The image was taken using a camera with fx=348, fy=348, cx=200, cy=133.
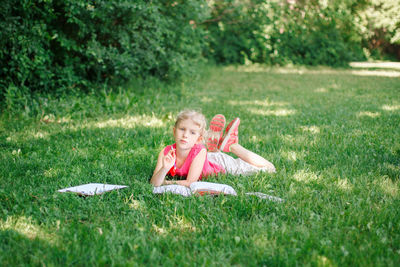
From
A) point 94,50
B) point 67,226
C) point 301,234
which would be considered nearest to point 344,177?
point 301,234

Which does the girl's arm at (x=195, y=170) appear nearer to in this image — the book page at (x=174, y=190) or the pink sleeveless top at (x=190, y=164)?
the pink sleeveless top at (x=190, y=164)

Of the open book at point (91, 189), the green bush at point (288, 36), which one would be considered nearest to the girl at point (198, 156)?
the open book at point (91, 189)

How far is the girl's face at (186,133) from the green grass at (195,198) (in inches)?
20.1

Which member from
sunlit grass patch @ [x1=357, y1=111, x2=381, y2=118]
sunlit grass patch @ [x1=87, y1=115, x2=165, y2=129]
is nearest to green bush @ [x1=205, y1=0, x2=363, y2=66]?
sunlit grass patch @ [x1=357, y1=111, x2=381, y2=118]

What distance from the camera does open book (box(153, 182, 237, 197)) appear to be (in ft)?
10.0

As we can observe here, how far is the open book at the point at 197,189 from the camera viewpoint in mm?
3049

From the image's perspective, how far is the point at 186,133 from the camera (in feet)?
11.2

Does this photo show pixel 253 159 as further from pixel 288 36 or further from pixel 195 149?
pixel 288 36

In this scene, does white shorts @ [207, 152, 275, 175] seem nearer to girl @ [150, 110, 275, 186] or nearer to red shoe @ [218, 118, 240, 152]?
girl @ [150, 110, 275, 186]

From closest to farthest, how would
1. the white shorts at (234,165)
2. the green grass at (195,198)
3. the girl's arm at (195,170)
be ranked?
the green grass at (195,198) → the girl's arm at (195,170) → the white shorts at (234,165)

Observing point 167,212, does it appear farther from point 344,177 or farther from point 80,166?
point 344,177

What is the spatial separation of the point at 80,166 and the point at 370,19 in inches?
749

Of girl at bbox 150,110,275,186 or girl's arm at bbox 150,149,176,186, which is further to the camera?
girl at bbox 150,110,275,186

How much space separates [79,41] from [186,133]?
5.46m
